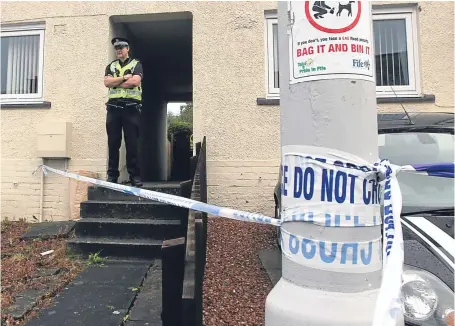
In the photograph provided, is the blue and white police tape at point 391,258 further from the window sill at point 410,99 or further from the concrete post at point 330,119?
the window sill at point 410,99

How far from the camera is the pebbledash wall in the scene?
20.6 ft

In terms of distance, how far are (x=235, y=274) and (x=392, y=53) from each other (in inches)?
192

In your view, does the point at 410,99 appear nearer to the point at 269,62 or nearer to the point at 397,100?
the point at 397,100

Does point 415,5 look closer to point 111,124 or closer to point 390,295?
point 111,124

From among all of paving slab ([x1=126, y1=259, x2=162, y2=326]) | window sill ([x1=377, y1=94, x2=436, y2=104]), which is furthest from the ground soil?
window sill ([x1=377, y1=94, x2=436, y2=104])

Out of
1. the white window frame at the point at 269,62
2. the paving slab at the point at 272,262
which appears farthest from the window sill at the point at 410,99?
the paving slab at the point at 272,262

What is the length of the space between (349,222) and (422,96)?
19.6 ft

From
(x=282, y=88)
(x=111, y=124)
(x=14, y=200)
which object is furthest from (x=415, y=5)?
(x=14, y=200)

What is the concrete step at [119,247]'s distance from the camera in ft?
15.3

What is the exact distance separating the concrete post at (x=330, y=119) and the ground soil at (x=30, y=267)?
2.96 metres

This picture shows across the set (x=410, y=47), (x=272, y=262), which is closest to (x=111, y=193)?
(x=272, y=262)

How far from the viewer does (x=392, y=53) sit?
654cm

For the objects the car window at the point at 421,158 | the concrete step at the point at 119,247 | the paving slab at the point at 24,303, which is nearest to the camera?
the car window at the point at 421,158

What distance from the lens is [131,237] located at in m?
4.89
